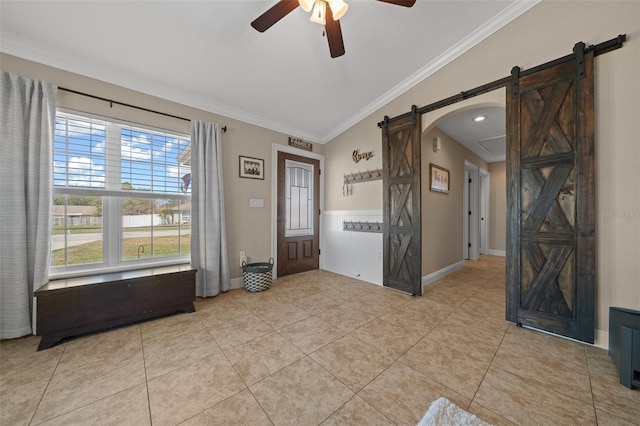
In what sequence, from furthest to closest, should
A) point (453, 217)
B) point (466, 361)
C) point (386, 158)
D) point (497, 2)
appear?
point (453, 217) < point (386, 158) < point (497, 2) < point (466, 361)

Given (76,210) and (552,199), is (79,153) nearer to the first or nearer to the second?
(76,210)

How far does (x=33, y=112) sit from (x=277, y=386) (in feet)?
10.3

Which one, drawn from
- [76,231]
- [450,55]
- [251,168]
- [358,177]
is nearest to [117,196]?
[76,231]

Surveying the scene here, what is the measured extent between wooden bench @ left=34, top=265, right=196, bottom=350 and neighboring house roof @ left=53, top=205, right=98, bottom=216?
669mm

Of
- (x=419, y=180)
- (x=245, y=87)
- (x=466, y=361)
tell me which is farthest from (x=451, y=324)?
(x=245, y=87)

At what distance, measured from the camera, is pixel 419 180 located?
3004 mm

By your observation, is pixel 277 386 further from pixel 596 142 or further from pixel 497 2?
pixel 497 2

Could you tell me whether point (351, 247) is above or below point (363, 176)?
below

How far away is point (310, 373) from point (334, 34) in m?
2.54

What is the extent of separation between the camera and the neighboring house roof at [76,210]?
2258 millimetres

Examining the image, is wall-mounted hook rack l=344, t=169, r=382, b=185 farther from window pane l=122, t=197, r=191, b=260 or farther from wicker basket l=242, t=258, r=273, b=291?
window pane l=122, t=197, r=191, b=260

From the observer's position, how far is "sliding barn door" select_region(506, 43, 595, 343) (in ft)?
6.15

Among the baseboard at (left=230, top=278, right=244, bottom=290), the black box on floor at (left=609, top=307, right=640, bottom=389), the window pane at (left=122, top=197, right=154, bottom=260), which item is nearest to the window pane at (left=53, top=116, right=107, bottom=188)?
the window pane at (left=122, top=197, right=154, bottom=260)

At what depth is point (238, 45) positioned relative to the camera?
7.54 ft
